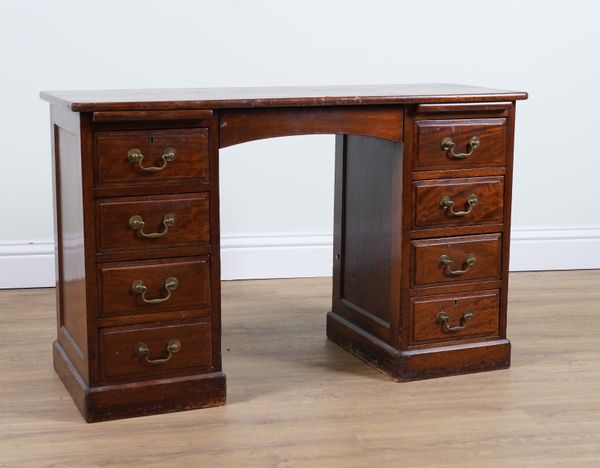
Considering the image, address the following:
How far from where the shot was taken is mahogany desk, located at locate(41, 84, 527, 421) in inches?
91.7

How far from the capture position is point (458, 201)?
2.64 m

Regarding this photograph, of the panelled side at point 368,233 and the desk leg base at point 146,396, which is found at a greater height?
the panelled side at point 368,233

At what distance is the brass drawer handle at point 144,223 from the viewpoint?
7.66ft

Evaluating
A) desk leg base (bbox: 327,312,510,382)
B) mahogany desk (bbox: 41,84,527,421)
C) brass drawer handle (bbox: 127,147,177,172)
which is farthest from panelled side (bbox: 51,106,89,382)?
desk leg base (bbox: 327,312,510,382)

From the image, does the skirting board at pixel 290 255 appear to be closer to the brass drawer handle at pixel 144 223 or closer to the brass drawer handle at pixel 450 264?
the brass drawer handle at pixel 450 264

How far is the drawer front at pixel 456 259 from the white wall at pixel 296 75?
113 centimetres

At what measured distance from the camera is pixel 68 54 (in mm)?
3488

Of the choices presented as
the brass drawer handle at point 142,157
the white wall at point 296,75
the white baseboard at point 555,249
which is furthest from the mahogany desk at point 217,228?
the white baseboard at point 555,249

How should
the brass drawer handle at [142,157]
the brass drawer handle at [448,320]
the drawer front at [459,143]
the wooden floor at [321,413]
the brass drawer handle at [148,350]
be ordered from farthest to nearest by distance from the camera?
the brass drawer handle at [448,320] → the drawer front at [459,143] → the brass drawer handle at [148,350] → the brass drawer handle at [142,157] → the wooden floor at [321,413]

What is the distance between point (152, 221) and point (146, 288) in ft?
0.51

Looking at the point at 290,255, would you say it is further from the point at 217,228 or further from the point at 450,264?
the point at 217,228

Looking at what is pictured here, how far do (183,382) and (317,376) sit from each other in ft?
1.32

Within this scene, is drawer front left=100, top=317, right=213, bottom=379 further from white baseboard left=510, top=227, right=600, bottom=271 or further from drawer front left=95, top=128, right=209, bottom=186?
white baseboard left=510, top=227, right=600, bottom=271

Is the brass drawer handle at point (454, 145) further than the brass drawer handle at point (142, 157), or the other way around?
the brass drawer handle at point (454, 145)
